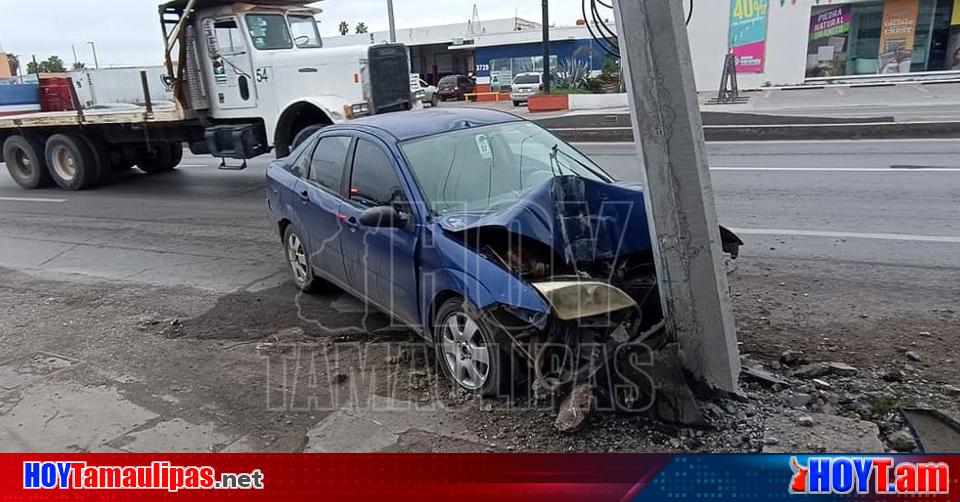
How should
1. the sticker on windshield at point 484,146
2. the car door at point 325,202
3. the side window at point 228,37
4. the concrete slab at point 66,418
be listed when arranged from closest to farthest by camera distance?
the concrete slab at point 66,418 → the sticker on windshield at point 484,146 → the car door at point 325,202 → the side window at point 228,37

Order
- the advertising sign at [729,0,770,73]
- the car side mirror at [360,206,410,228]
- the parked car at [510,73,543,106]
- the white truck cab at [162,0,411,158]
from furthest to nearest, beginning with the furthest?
the parked car at [510,73,543,106] < the advertising sign at [729,0,770,73] < the white truck cab at [162,0,411,158] < the car side mirror at [360,206,410,228]

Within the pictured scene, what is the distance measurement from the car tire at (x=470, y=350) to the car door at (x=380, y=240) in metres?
0.34

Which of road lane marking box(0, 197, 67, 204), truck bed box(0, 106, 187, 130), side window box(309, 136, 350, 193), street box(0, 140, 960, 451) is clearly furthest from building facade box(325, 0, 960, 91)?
side window box(309, 136, 350, 193)

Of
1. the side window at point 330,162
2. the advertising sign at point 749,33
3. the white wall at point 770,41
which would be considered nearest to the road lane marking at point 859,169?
the side window at point 330,162

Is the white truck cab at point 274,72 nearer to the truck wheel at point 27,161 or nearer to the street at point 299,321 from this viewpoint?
the street at point 299,321

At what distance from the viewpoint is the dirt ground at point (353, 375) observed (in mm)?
3459

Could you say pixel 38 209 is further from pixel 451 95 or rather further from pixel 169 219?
pixel 451 95

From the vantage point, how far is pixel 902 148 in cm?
1154

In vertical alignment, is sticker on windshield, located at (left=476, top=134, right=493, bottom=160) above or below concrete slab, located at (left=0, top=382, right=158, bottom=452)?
above

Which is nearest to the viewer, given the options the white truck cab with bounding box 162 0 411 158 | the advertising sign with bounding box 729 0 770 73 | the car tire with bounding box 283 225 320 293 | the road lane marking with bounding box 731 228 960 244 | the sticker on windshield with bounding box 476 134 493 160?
the sticker on windshield with bounding box 476 134 493 160

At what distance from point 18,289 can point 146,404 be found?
375cm

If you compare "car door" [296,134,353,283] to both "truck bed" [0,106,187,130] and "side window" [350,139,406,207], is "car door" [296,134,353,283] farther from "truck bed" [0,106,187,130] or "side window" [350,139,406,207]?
"truck bed" [0,106,187,130]

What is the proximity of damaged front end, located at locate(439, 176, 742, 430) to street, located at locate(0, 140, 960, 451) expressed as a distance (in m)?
0.21

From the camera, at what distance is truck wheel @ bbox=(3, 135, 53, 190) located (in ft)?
43.6
